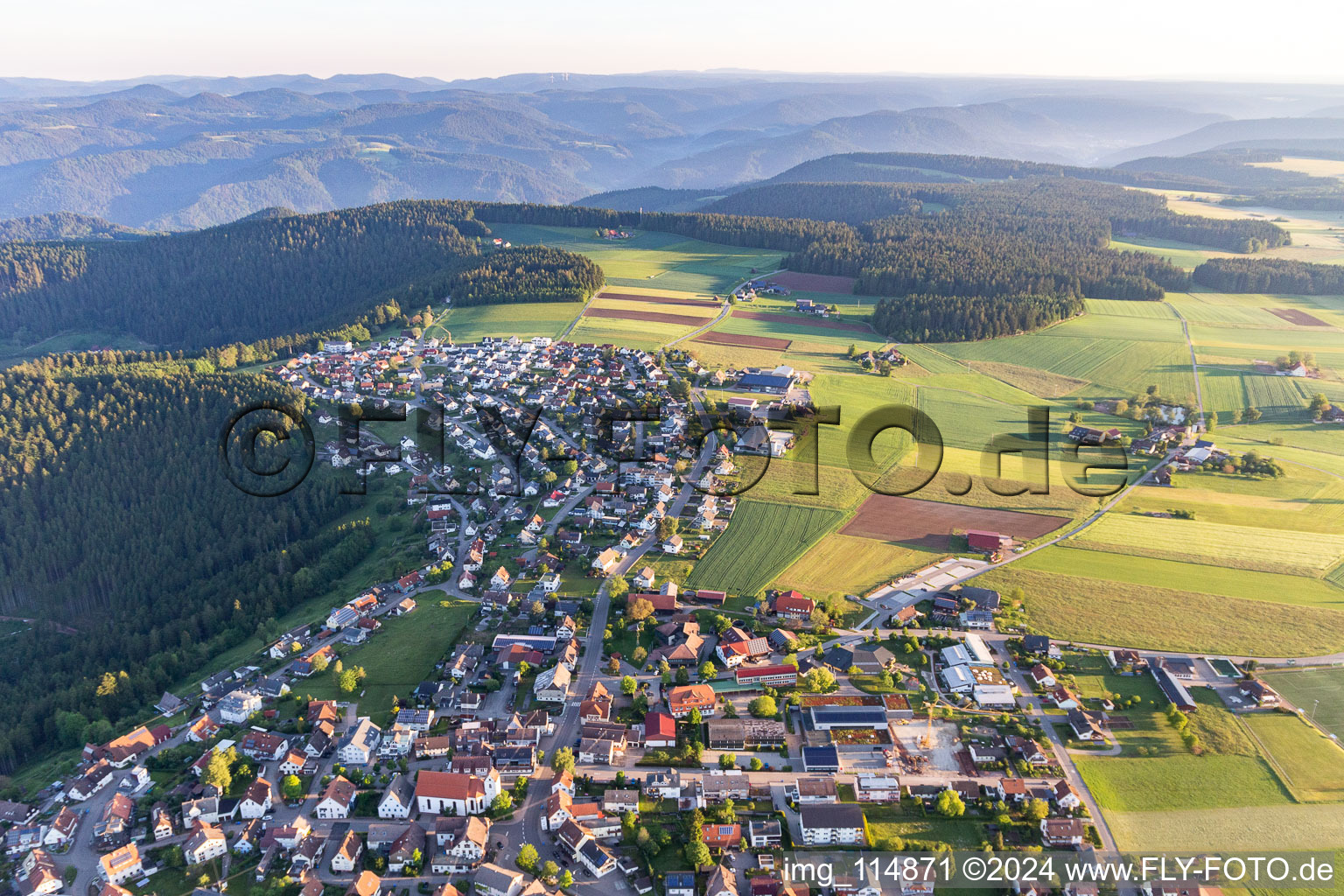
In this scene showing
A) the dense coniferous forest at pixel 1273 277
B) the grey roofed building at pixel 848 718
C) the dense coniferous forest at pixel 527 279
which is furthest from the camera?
the dense coniferous forest at pixel 1273 277

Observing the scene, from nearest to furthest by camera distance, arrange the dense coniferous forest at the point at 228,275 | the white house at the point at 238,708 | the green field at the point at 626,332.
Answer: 1. the white house at the point at 238,708
2. the green field at the point at 626,332
3. the dense coniferous forest at the point at 228,275

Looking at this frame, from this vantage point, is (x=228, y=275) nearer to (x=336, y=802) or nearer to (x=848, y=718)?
(x=336, y=802)

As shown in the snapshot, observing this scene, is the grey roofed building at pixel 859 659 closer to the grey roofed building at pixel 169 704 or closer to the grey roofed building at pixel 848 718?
the grey roofed building at pixel 848 718

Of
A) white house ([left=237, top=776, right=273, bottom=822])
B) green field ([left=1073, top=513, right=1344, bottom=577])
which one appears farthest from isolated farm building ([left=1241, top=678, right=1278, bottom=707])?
white house ([left=237, top=776, right=273, bottom=822])

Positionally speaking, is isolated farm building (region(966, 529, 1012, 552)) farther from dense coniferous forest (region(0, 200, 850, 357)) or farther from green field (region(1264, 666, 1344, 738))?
dense coniferous forest (region(0, 200, 850, 357))

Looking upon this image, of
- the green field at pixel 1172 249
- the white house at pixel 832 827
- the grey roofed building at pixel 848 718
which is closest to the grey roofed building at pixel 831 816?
the white house at pixel 832 827

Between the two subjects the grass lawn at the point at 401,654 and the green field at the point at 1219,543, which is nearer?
the grass lawn at the point at 401,654
